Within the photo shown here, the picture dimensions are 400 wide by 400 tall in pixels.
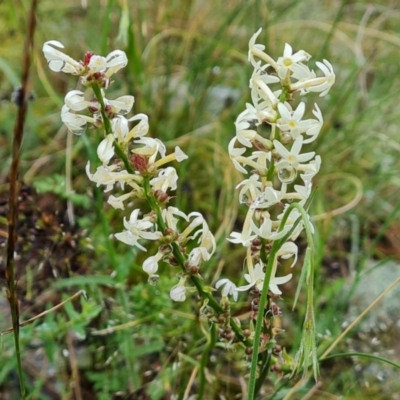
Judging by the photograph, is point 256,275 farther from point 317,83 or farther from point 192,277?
point 317,83

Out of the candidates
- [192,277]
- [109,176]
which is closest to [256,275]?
[192,277]

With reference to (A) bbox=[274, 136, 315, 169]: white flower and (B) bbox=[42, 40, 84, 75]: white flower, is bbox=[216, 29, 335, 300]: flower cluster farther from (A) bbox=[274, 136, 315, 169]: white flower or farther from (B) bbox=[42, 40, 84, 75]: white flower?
(B) bbox=[42, 40, 84, 75]: white flower

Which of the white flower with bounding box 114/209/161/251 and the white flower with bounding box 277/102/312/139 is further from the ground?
the white flower with bounding box 277/102/312/139

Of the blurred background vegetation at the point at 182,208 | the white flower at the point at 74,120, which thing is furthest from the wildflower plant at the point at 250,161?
the blurred background vegetation at the point at 182,208

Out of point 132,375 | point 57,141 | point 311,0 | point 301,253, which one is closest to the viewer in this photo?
point 132,375

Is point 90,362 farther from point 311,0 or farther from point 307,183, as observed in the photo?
point 311,0

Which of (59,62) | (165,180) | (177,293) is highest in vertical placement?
(59,62)

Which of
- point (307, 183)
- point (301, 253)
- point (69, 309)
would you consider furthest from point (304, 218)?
point (301, 253)

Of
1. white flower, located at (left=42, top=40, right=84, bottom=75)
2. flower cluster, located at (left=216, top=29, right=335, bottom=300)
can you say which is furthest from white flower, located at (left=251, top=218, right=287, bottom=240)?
white flower, located at (left=42, top=40, right=84, bottom=75)
